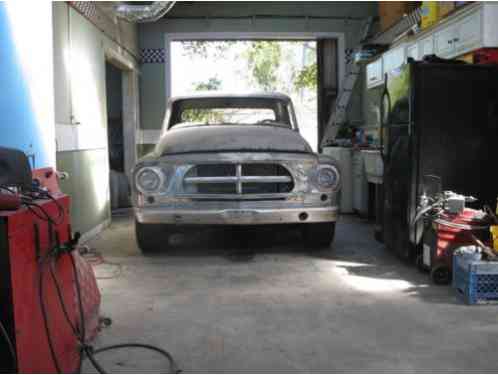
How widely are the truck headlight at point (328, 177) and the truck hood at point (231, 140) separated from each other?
0.29m

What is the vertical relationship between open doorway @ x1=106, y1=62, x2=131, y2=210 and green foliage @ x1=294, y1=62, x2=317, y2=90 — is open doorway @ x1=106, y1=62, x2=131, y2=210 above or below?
below

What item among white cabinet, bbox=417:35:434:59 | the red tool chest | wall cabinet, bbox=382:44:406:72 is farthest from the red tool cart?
wall cabinet, bbox=382:44:406:72

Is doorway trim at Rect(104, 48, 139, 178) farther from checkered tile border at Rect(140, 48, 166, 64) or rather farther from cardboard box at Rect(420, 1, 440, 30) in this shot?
cardboard box at Rect(420, 1, 440, 30)

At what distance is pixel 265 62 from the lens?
1838cm

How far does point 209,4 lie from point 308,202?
5.28m

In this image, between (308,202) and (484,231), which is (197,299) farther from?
(484,231)

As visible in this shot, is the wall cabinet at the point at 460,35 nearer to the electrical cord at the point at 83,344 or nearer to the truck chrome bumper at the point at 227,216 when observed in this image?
the truck chrome bumper at the point at 227,216

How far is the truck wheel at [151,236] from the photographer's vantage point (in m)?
4.28

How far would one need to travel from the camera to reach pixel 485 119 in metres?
3.80

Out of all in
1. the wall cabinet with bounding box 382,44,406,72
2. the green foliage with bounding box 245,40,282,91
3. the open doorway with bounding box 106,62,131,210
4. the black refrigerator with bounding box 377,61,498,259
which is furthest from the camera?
the green foliage with bounding box 245,40,282,91

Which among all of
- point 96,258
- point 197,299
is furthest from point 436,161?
point 96,258

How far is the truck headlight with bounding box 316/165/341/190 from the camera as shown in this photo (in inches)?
165

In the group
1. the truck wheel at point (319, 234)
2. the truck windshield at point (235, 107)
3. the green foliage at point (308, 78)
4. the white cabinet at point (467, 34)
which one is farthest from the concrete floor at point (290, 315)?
the green foliage at point (308, 78)

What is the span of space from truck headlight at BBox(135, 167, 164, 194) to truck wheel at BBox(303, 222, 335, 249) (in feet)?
4.27
